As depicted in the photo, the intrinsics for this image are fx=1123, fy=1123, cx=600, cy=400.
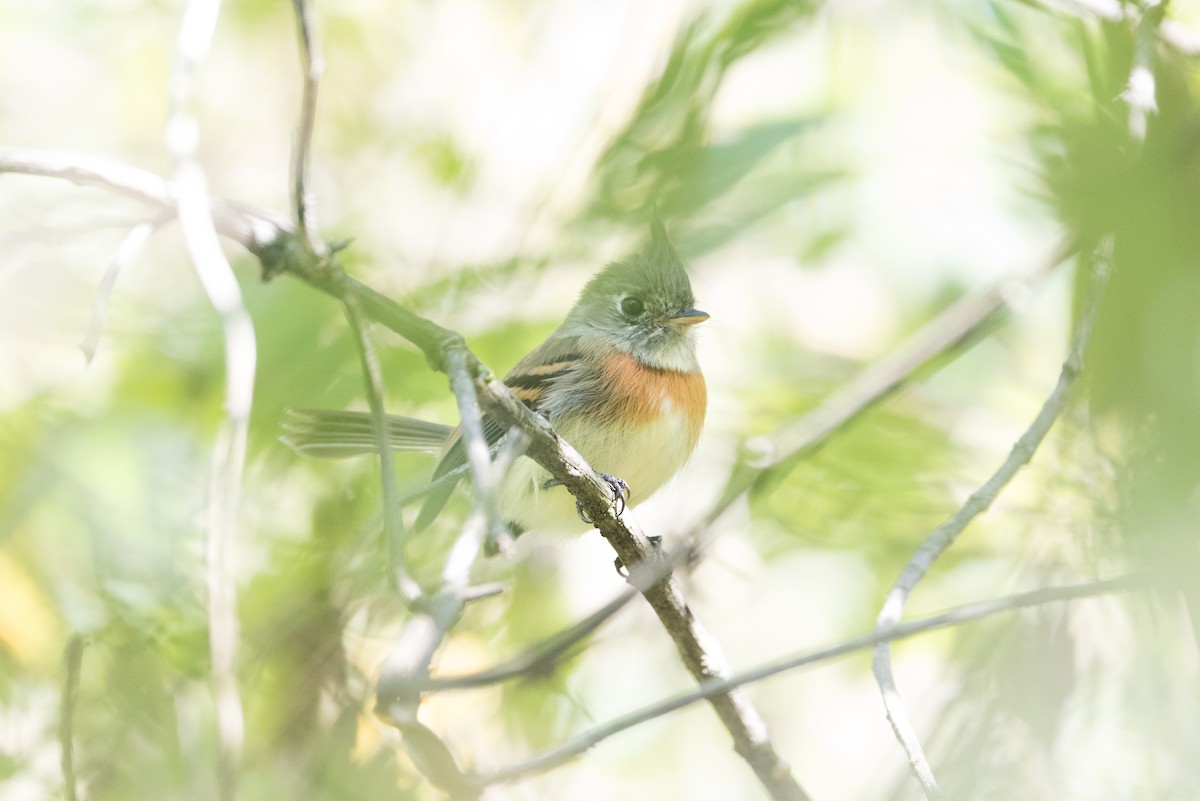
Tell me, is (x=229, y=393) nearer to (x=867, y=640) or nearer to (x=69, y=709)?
(x=69, y=709)

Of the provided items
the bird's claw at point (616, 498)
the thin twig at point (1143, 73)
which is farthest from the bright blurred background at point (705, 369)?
the bird's claw at point (616, 498)

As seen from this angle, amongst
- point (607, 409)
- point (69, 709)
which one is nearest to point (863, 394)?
point (607, 409)

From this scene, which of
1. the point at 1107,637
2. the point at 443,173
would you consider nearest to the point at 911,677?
the point at 1107,637

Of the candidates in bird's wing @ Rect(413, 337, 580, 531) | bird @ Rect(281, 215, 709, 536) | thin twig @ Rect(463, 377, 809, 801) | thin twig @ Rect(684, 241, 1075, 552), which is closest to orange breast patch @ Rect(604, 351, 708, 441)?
bird @ Rect(281, 215, 709, 536)

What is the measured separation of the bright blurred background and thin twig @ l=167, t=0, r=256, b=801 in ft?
2.26

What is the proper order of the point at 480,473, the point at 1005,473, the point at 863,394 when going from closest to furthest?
the point at 480,473 < the point at 1005,473 < the point at 863,394

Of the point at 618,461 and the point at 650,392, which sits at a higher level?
the point at 650,392

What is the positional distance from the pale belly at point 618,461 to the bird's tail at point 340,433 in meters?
0.30

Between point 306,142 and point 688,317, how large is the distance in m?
2.47

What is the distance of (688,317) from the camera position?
4.04 meters

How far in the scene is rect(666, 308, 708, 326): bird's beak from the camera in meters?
4.03

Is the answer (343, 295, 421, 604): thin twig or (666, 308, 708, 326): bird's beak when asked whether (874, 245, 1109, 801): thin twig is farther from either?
(666, 308, 708, 326): bird's beak

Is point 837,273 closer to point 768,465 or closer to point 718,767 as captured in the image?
point 768,465

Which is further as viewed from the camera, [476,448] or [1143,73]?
[1143,73]
